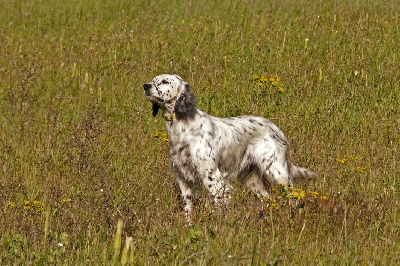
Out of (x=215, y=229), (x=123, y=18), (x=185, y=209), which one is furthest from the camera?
(x=123, y=18)

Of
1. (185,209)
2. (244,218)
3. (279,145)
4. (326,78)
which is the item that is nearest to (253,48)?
(326,78)

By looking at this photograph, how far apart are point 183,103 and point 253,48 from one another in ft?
16.0

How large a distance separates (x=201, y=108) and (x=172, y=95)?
271 centimetres

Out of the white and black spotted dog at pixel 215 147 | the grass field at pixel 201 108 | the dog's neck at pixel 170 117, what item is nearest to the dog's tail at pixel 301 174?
the white and black spotted dog at pixel 215 147

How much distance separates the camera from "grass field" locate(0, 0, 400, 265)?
5.61 metres

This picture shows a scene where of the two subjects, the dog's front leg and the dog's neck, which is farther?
the dog's neck

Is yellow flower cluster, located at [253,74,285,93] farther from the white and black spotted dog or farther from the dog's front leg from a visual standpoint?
the dog's front leg

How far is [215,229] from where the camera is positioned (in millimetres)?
5559

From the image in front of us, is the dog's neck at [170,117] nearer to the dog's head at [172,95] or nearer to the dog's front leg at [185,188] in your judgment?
the dog's head at [172,95]

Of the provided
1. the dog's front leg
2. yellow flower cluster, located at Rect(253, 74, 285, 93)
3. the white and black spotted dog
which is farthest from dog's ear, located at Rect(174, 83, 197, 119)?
yellow flower cluster, located at Rect(253, 74, 285, 93)

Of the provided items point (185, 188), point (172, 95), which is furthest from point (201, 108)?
point (185, 188)

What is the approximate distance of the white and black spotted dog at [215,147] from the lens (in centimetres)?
760

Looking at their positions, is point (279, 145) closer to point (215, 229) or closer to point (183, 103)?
point (183, 103)

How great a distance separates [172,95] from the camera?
7.82m
